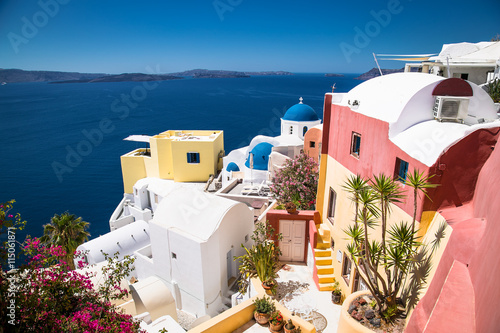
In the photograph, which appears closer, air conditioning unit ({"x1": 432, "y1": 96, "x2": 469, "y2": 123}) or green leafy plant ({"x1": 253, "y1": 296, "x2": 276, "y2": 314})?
air conditioning unit ({"x1": 432, "y1": 96, "x2": 469, "y2": 123})

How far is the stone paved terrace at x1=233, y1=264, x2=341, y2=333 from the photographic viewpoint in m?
10.2

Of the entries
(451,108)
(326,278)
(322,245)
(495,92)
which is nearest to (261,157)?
(322,245)

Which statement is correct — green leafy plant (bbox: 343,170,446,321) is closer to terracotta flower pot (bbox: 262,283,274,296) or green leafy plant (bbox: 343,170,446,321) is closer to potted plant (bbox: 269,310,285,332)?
potted plant (bbox: 269,310,285,332)

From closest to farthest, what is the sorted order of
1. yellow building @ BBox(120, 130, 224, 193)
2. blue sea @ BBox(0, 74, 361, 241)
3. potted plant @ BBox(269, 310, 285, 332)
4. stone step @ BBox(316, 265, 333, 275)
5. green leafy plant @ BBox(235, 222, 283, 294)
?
potted plant @ BBox(269, 310, 285, 332) → green leafy plant @ BBox(235, 222, 283, 294) → stone step @ BBox(316, 265, 333, 275) → yellow building @ BBox(120, 130, 224, 193) → blue sea @ BBox(0, 74, 361, 241)

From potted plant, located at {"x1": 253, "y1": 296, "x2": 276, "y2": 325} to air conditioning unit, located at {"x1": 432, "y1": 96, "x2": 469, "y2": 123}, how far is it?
733cm

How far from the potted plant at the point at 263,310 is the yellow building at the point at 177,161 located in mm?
24384

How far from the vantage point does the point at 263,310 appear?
962cm

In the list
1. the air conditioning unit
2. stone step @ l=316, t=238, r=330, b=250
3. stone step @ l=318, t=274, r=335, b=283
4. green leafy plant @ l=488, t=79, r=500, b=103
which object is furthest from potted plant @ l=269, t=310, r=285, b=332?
green leafy plant @ l=488, t=79, r=500, b=103

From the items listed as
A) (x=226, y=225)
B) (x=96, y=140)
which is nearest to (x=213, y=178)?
(x=226, y=225)

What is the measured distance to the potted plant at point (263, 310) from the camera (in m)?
9.61

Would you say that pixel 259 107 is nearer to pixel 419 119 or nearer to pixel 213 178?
pixel 213 178

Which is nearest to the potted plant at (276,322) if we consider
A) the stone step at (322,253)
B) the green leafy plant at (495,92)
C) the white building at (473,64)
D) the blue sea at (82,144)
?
the stone step at (322,253)

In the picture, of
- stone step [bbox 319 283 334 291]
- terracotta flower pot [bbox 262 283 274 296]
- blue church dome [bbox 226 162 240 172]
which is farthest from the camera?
blue church dome [bbox 226 162 240 172]

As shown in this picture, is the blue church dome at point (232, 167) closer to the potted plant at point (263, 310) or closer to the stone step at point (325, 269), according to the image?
the stone step at point (325, 269)
